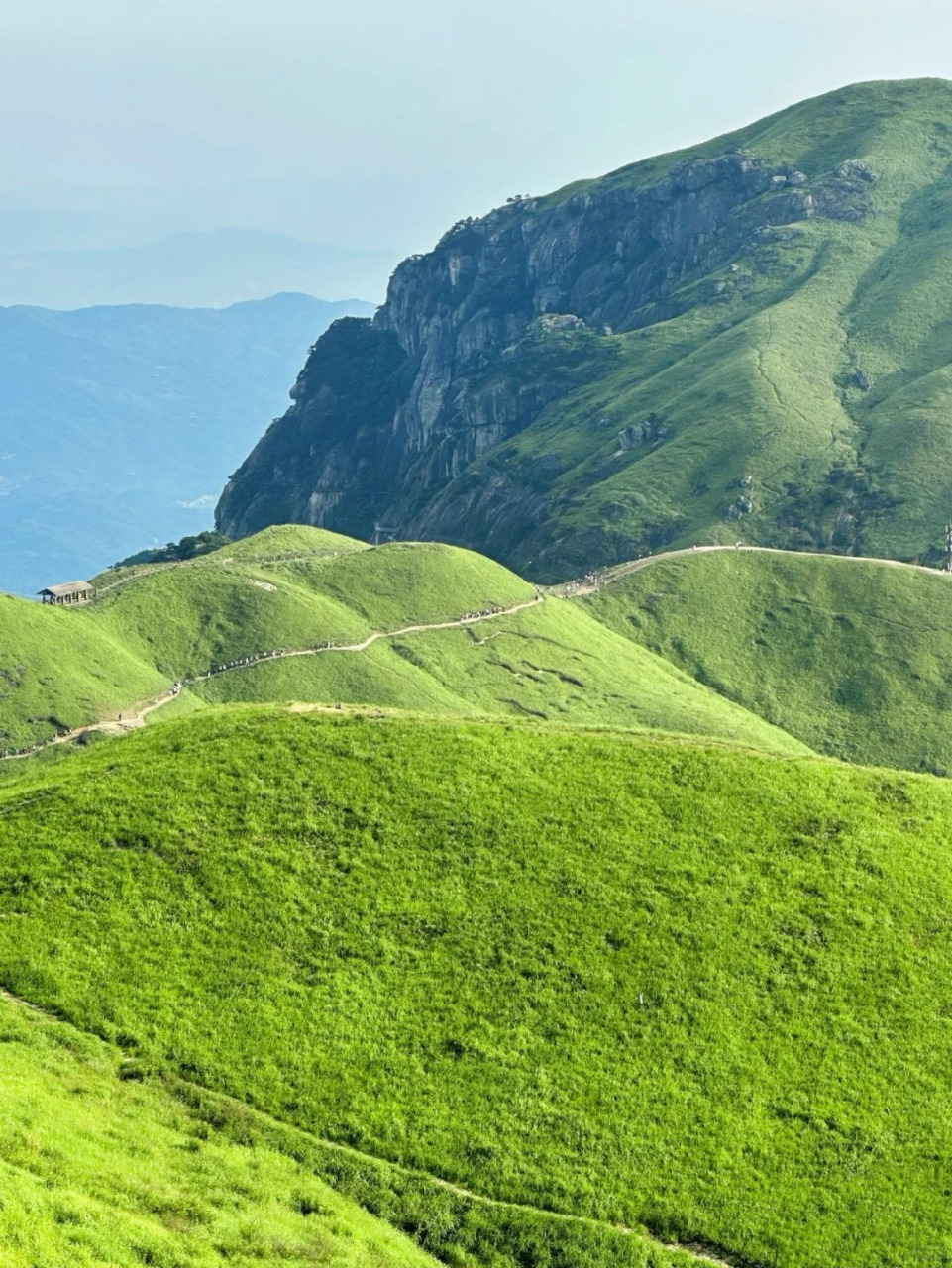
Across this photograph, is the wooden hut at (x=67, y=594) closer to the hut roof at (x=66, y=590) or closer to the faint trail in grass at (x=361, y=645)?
the hut roof at (x=66, y=590)

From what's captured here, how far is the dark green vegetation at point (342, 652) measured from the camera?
139 metres

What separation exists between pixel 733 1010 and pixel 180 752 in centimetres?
2973

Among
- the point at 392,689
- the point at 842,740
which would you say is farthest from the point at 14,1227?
the point at 842,740

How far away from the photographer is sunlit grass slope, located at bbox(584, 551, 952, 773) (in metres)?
169

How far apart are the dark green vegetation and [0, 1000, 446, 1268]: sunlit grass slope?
91.0 meters

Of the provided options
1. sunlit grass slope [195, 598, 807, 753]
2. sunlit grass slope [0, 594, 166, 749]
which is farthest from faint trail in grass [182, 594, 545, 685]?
sunlit grass slope [0, 594, 166, 749]

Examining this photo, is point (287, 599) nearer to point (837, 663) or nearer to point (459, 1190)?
point (837, 663)

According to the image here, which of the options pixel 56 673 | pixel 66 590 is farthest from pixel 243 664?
pixel 66 590

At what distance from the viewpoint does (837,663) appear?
185 meters

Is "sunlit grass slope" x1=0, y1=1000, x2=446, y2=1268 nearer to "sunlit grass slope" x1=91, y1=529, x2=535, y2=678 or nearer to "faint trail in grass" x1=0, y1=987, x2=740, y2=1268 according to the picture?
"faint trail in grass" x1=0, y1=987, x2=740, y2=1268

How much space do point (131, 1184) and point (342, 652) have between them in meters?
123

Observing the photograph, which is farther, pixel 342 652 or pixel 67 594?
pixel 67 594

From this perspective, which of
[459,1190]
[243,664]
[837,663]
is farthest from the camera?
[837,663]

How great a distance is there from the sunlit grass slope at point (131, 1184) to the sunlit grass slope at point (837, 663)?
138485mm
